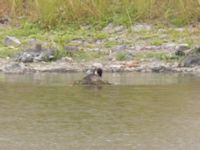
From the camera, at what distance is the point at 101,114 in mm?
9195

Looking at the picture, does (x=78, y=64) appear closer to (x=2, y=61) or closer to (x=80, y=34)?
(x=2, y=61)

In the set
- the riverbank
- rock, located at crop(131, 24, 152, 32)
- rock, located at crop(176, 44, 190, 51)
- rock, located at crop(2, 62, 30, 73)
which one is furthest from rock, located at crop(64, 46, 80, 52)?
rock, located at crop(131, 24, 152, 32)

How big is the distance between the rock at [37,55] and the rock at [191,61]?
7.69ft

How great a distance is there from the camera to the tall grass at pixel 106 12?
17.2 m

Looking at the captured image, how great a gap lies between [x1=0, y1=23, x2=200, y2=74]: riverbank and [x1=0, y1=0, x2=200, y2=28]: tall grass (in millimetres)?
287

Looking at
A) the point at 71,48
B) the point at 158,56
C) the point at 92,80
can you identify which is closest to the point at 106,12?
the point at 71,48

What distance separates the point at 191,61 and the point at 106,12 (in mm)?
4825

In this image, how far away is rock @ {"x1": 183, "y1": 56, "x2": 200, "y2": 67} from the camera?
45.1ft

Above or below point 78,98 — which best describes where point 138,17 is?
above

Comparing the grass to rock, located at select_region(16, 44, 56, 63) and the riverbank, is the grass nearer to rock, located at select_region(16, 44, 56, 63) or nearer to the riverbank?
the riverbank

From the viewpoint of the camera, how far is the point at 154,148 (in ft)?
24.1

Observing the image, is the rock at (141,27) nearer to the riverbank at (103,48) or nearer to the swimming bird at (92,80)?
the riverbank at (103,48)

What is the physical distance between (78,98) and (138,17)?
24.4 ft

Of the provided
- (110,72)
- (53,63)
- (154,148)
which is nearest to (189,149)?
(154,148)
